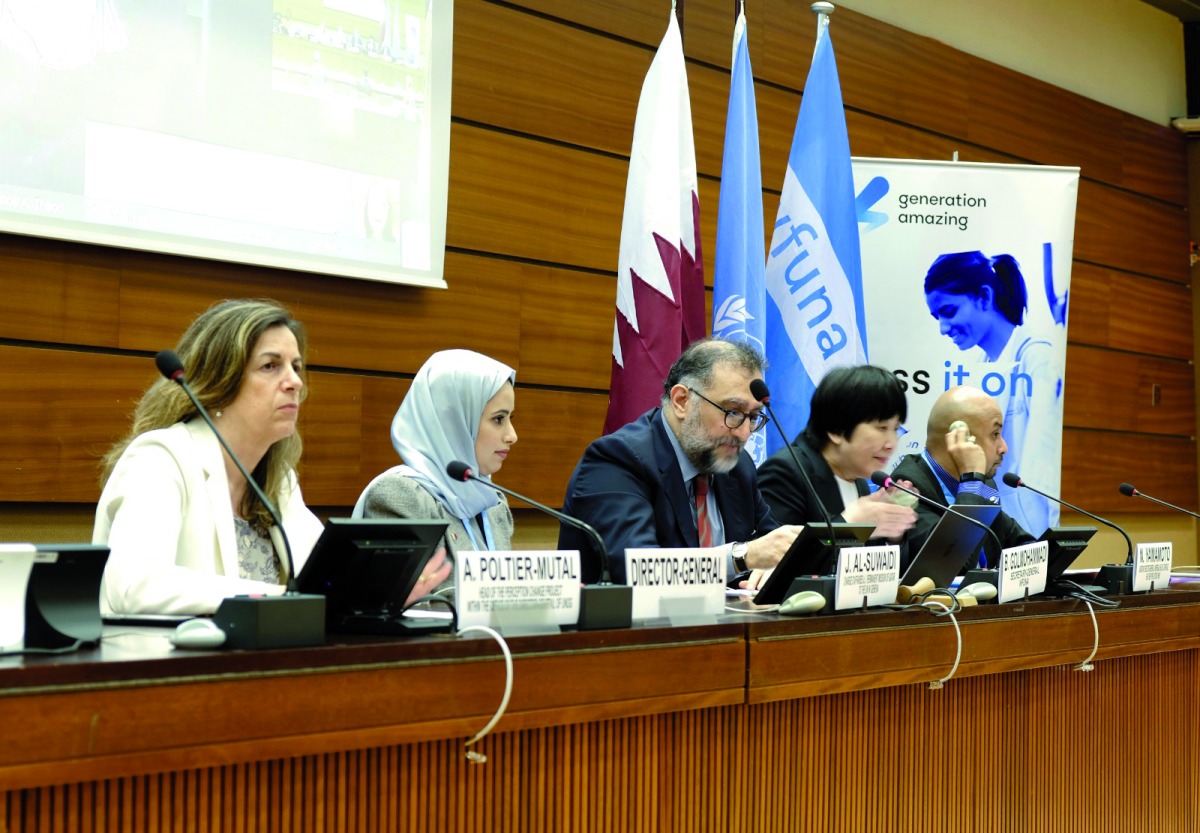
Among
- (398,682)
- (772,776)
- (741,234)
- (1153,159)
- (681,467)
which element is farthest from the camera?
(1153,159)

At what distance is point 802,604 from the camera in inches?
79.5

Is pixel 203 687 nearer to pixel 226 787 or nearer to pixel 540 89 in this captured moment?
pixel 226 787

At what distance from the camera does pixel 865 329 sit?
14.0ft

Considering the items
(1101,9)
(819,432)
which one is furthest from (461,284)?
(1101,9)

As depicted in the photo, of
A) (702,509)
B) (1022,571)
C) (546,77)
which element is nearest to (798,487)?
(702,509)

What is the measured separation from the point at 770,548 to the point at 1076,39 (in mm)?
4747

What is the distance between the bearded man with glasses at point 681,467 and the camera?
9.03 ft

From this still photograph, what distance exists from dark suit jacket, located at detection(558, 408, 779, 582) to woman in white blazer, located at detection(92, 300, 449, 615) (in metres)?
0.64

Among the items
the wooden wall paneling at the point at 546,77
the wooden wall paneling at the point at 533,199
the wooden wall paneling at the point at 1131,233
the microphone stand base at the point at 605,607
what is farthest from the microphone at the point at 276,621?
the wooden wall paneling at the point at 1131,233

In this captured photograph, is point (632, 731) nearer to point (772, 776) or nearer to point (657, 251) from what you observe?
point (772, 776)

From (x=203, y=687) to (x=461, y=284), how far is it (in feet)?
9.60

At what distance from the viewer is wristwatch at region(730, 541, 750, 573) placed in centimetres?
265

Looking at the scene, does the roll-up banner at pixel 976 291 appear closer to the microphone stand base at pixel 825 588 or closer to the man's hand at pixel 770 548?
the man's hand at pixel 770 548

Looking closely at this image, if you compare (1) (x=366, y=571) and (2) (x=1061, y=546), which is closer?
(1) (x=366, y=571)
